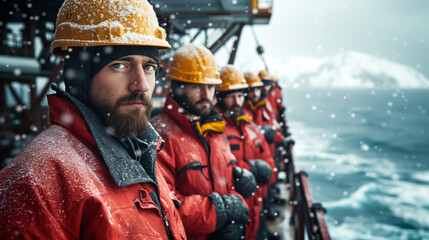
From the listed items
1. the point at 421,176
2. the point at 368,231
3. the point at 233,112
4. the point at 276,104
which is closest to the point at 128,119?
the point at 233,112

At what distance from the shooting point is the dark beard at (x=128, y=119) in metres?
1.30

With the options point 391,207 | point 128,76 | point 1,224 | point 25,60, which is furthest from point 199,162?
point 391,207

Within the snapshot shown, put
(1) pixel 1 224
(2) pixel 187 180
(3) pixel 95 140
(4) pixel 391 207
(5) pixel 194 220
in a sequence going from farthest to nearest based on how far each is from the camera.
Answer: (4) pixel 391 207 → (2) pixel 187 180 → (5) pixel 194 220 → (3) pixel 95 140 → (1) pixel 1 224

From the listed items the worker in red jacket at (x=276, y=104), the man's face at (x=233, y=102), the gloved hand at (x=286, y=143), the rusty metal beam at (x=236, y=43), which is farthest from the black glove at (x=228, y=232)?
the worker in red jacket at (x=276, y=104)

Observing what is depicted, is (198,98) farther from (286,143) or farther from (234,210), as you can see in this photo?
(286,143)

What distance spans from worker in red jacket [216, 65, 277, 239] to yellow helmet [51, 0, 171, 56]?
257cm

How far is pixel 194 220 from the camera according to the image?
2143 mm

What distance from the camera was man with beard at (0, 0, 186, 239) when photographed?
2.94ft

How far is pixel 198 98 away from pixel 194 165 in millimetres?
784

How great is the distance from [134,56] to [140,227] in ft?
2.67

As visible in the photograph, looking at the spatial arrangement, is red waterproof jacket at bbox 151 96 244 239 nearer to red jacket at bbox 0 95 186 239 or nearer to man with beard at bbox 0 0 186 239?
man with beard at bbox 0 0 186 239

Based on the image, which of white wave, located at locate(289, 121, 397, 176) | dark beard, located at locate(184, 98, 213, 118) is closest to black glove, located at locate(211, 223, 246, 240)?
dark beard, located at locate(184, 98, 213, 118)

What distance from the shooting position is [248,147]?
4.14m

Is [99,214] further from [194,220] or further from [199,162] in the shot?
[199,162]
